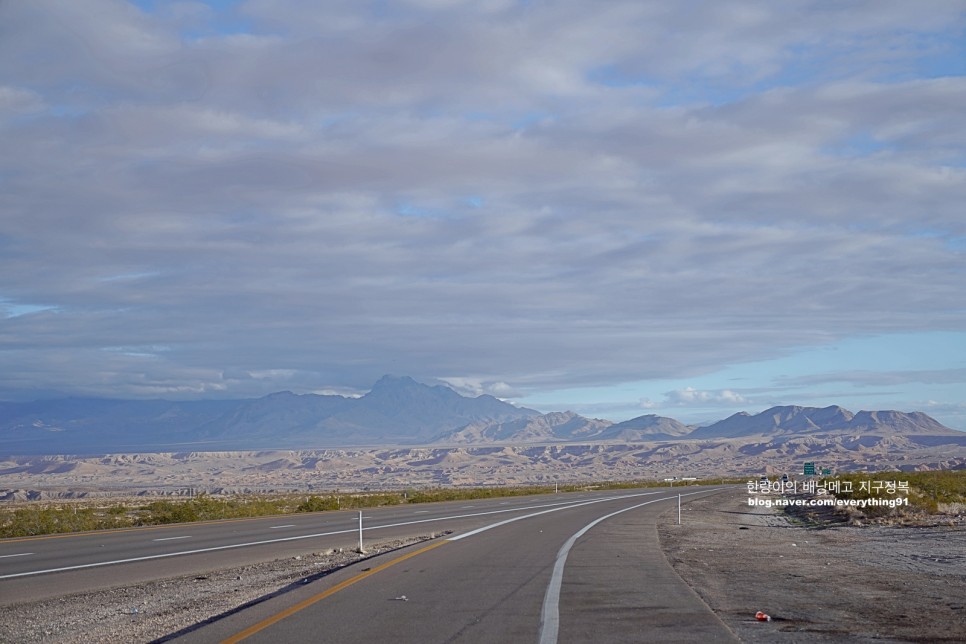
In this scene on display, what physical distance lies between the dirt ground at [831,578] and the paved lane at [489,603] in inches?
30.7

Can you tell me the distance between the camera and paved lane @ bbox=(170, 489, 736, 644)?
10562 mm

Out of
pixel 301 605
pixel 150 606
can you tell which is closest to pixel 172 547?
pixel 150 606

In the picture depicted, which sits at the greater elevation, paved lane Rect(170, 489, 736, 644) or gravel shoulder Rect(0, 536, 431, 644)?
paved lane Rect(170, 489, 736, 644)

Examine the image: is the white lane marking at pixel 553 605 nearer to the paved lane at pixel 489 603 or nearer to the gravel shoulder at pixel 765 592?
the paved lane at pixel 489 603

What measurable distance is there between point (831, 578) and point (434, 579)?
22.3 feet

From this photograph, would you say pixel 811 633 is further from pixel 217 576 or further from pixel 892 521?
pixel 892 521

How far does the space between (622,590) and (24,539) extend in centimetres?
2260

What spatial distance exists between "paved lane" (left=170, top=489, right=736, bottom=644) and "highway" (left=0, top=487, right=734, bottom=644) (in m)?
0.02

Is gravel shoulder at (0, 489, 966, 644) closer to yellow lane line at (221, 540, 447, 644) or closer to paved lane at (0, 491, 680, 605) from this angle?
yellow lane line at (221, 540, 447, 644)

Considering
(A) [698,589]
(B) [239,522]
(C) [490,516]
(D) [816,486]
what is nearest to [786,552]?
(A) [698,589]

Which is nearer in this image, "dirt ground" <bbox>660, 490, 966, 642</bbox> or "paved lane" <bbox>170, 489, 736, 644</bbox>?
"paved lane" <bbox>170, 489, 736, 644</bbox>

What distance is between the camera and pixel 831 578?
16.2 metres

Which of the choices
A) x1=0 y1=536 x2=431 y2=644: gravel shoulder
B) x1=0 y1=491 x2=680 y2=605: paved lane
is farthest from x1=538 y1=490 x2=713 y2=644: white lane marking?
x1=0 y1=491 x2=680 y2=605: paved lane

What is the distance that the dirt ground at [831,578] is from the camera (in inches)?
437
